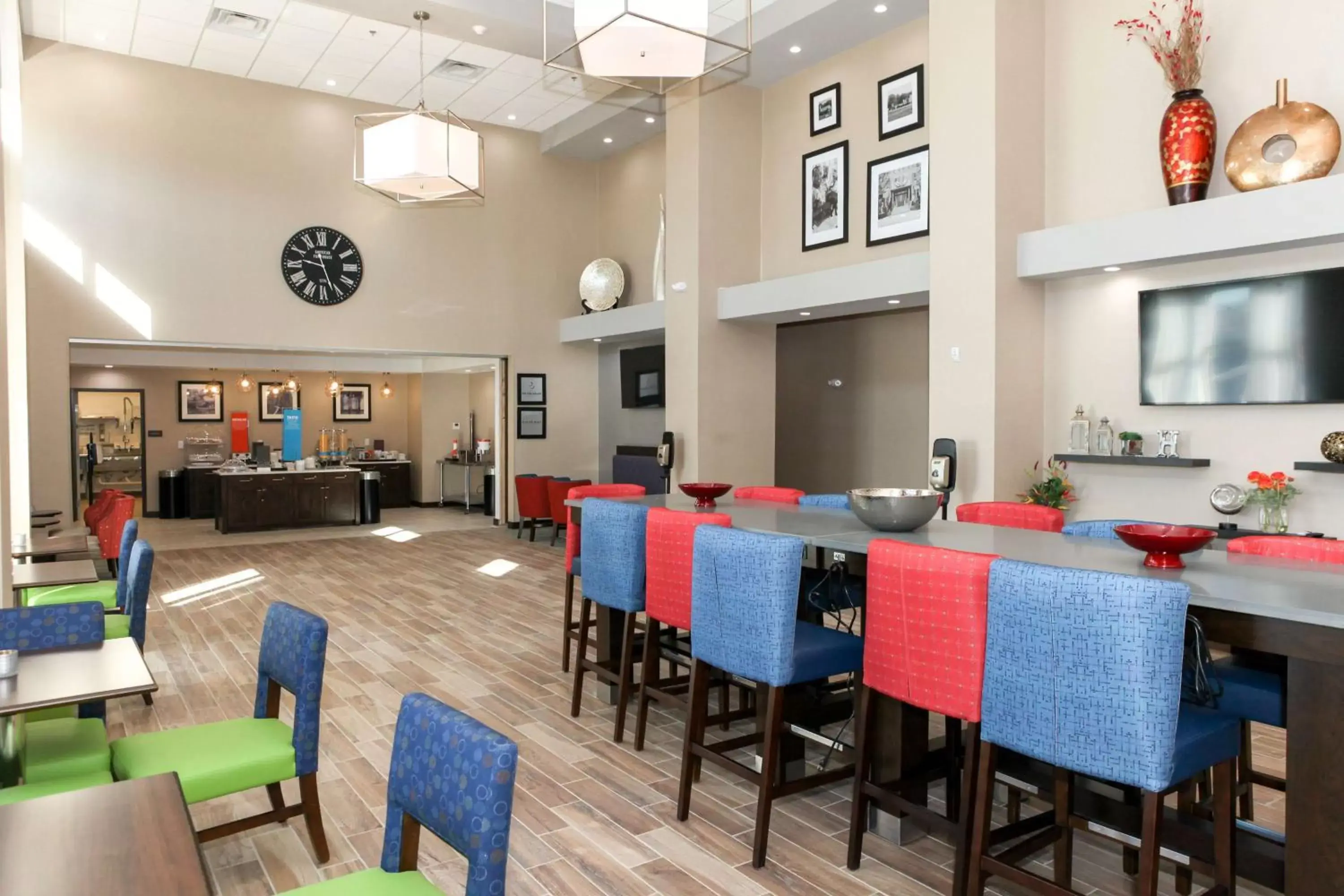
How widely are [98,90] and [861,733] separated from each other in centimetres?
997

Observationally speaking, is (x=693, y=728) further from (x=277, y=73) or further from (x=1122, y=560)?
(x=277, y=73)

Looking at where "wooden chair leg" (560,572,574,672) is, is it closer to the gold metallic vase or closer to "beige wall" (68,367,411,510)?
the gold metallic vase

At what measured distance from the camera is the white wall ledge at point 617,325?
988 cm

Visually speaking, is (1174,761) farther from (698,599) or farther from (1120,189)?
(1120,189)

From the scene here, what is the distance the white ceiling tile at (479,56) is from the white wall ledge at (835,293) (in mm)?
3321

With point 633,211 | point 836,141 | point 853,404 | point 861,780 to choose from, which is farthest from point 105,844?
A: point 633,211

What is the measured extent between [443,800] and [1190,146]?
545 centimetres

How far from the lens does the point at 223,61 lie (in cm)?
916

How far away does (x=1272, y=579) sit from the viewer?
93.7 inches

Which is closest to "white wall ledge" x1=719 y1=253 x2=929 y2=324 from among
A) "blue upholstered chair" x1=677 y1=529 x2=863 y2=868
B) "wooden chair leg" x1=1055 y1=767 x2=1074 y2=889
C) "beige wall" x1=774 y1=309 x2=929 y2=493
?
"beige wall" x1=774 y1=309 x2=929 y2=493

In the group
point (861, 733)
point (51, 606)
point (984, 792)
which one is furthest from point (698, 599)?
point (51, 606)

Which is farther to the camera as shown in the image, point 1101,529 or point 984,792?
point 1101,529

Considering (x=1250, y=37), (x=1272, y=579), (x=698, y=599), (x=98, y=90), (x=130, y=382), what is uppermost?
(x=98, y=90)

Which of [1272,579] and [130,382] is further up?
[130,382]
